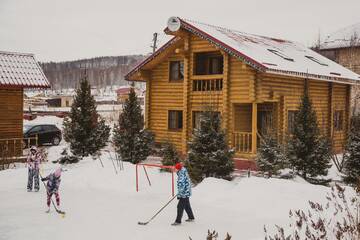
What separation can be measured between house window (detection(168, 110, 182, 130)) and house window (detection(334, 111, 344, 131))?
349 inches

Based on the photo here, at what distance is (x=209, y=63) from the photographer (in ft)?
70.3

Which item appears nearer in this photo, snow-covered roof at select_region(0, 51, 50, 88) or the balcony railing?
the balcony railing

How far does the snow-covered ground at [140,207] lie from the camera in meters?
A: 10.2

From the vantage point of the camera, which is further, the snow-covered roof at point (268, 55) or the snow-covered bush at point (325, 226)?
the snow-covered roof at point (268, 55)

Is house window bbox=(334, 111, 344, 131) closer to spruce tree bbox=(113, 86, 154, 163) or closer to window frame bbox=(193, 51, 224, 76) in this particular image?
window frame bbox=(193, 51, 224, 76)

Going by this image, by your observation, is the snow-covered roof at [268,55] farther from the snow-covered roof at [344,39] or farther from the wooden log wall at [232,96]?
the snow-covered roof at [344,39]

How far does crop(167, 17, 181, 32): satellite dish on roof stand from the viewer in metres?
19.7

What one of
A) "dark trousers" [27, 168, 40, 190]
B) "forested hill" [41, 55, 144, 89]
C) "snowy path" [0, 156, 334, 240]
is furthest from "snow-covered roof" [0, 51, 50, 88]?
"forested hill" [41, 55, 144, 89]

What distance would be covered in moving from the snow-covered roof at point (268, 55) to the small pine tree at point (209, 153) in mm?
3646

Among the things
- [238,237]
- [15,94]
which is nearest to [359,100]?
[15,94]

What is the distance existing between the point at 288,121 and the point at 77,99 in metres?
10.3

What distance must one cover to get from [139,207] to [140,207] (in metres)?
0.03

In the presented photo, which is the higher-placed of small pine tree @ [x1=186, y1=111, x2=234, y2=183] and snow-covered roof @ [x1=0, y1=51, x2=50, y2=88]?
snow-covered roof @ [x1=0, y1=51, x2=50, y2=88]

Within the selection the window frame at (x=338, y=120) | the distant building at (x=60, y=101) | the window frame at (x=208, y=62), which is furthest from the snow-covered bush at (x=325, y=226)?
the distant building at (x=60, y=101)
